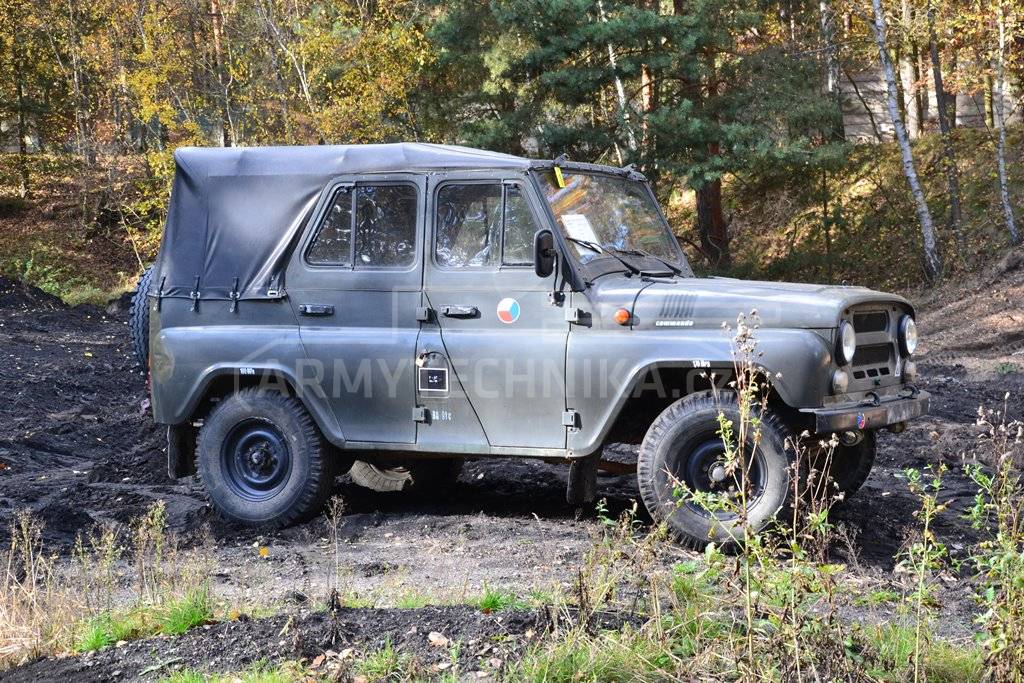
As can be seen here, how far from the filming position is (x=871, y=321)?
251 inches

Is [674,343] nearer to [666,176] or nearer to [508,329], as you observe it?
[508,329]

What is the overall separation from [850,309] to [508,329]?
1821 mm

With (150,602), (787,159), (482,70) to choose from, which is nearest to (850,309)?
(150,602)

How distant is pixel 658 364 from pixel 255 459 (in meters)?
2.62

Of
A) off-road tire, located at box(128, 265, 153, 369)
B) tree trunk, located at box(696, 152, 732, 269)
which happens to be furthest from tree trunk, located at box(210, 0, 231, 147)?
off-road tire, located at box(128, 265, 153, 369)

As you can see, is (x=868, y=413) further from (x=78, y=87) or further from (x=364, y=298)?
(x=78, y=87)

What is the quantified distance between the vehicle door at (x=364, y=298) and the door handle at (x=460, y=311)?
0.19 meters

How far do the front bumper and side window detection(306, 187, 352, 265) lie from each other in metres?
2.84

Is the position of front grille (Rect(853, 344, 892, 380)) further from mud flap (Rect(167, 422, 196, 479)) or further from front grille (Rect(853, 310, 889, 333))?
mud flap (Rect(167, 422, 196, 479))

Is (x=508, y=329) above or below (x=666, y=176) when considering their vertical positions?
below

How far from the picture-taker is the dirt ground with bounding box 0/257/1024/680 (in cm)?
568

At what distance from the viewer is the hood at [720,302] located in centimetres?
598

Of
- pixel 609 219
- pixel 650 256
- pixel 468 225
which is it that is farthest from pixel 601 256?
pixel 468 225

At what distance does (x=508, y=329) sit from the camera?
21.3 ft
